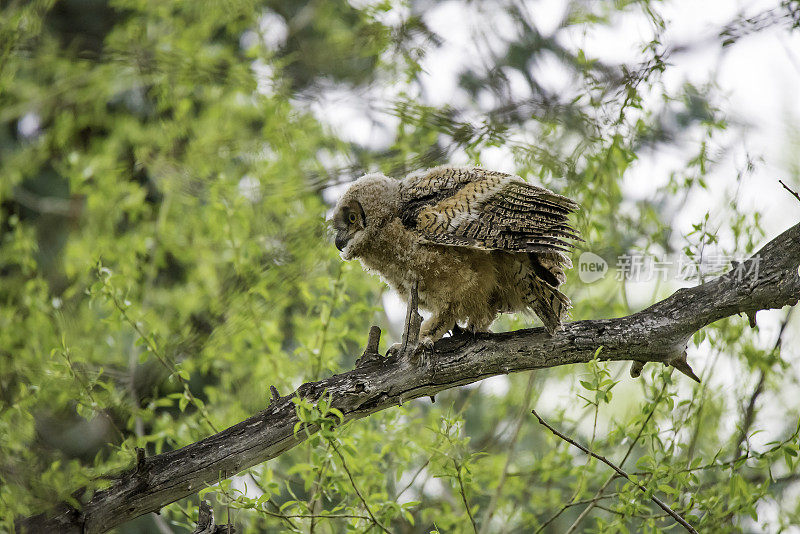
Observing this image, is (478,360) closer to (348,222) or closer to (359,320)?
(348,222)

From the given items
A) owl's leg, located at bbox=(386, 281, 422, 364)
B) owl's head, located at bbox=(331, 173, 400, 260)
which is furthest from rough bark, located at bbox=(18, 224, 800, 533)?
owl's head, located at bbox=(331, 173, 400, 260)

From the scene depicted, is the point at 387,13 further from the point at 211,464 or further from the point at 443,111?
the point at 211,464

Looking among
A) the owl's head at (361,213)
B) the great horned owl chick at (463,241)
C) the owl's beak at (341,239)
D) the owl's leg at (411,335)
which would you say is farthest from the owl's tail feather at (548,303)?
the owl's beak at (341,239)

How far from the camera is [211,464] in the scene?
227 centimetres

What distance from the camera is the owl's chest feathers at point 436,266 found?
2.58 meters

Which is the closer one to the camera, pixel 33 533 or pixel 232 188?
pixel 33 533

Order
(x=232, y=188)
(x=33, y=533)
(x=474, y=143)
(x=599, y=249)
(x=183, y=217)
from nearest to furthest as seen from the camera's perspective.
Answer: (x=33, y=533) → (x=474, y=143) → (x=599, y=249) → (x=232, y=188) → (x=183, y=217)

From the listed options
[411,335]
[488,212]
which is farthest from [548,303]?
[411,335]

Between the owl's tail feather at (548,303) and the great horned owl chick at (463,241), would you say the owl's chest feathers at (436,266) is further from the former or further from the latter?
the owl's tail feather at (548,303)

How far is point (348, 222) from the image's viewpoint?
273 cm

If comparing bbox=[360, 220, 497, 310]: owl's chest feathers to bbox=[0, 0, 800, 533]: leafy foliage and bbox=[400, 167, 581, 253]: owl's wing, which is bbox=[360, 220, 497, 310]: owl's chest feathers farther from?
bbox=[0, 0, 800, 533]: leafy foliage

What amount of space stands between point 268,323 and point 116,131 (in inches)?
178

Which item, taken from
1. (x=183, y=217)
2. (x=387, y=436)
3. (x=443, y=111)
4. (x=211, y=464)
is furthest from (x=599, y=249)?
(x=183, y=217)

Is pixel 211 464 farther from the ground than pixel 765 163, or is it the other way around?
pixel 765 163
